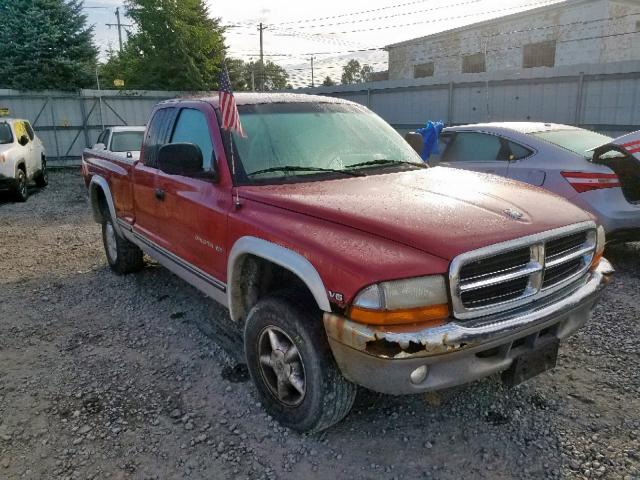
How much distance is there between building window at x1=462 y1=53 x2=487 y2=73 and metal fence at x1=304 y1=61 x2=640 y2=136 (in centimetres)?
921

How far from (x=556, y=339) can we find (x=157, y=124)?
358 centimetres

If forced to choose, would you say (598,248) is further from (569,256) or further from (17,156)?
(17,156)

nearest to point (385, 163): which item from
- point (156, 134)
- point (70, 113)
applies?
point (156, 134)

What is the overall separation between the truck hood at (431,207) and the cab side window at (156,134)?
1.58 meters

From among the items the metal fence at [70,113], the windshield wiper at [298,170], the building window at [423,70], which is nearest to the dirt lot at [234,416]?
the windshield wiper at [298,170]

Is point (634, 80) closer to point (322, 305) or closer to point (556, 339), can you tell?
point (556, 339)

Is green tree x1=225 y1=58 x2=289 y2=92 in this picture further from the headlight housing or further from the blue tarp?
the headlight housing

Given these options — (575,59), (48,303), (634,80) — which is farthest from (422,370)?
(575,59)

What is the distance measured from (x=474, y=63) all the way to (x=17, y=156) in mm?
18466

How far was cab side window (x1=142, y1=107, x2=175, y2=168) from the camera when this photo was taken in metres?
4.24

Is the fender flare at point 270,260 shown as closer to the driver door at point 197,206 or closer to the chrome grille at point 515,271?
the driver door at point 197,206

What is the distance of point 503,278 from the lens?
2381 millimetres

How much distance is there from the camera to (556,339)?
8.68ft

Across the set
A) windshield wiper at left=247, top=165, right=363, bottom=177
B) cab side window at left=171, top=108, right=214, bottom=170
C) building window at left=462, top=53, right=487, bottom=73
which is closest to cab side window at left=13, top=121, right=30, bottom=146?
cab side window at left=171, top=108, right=214, bottom=170
